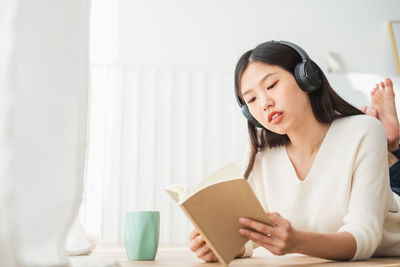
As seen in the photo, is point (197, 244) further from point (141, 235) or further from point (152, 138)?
point (152, 138)

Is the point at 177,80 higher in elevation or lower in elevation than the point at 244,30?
lower

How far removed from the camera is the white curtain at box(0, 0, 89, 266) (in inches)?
11.1

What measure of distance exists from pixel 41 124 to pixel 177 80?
1.94 metres

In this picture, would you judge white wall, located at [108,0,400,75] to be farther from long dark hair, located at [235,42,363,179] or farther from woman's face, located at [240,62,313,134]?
woman's face, located at [240,62,313,134]

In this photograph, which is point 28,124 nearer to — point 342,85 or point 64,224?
point 64,224

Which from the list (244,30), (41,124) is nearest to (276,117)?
(41,124)

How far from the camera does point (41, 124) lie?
339mm

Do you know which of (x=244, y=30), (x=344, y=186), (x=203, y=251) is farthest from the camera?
(x=244, y=30)

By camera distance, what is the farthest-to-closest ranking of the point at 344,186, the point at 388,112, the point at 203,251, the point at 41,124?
the point at 388,112
the point at 344,186
the point at 203,251
the point at 41,124

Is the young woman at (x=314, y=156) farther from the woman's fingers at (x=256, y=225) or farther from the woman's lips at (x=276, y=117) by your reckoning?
the woman's fingers at (x=256, y=225)

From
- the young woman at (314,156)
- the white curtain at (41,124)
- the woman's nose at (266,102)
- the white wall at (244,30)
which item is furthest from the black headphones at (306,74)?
the white wall at (244,30)

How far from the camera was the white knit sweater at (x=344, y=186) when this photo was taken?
0.97m

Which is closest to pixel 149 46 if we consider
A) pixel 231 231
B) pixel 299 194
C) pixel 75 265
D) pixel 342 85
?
pixel 342 85

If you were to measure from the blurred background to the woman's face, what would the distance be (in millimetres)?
1130
